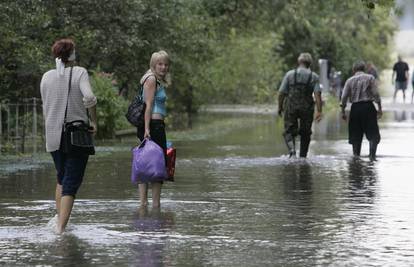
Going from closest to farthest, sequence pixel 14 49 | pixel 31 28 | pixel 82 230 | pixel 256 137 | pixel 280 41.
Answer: pixel 82 230 < pixel 14 49 < pixel 31 28 < pixel 256 137 < pixel 280 41

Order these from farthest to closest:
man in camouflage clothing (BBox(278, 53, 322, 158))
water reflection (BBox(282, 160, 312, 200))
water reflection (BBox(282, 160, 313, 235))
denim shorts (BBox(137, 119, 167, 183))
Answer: man in camouflage clothing (BBox(278, 53, 322, 158)), water reflection (BBox(282, 160, 312, 200)), denim shorts (BBox(137, 119, 167, 183)), water reflection (BBox(282, 160, 313, 235))

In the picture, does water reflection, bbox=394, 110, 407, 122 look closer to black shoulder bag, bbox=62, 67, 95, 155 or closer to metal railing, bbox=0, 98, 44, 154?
metal railing, bbox=0, 98, 44, 154

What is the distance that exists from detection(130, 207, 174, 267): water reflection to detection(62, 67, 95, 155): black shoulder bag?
2.91 ft

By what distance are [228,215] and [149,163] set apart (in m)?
1.02

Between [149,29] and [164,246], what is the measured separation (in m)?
18.0

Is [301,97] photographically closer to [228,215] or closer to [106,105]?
[106,105]

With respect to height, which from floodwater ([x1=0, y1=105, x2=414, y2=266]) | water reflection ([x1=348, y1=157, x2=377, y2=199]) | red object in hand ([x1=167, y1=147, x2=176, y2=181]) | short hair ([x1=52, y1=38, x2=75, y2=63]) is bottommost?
floodwater ([x1=0, y1=105, x2=414, y2=266])

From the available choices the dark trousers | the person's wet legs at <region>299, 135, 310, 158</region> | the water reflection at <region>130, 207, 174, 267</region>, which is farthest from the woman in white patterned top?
the dark trousers

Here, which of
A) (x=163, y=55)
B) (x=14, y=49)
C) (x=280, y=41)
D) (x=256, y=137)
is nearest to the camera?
(x=163, y=55)

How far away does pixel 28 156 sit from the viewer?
63.9 ft

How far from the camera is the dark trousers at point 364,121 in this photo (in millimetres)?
19562

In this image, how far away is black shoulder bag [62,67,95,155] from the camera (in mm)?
10633

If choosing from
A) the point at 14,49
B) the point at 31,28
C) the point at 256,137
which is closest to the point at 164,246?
the point at 14,49

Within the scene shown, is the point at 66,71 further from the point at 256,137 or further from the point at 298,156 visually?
the point at 256,137
